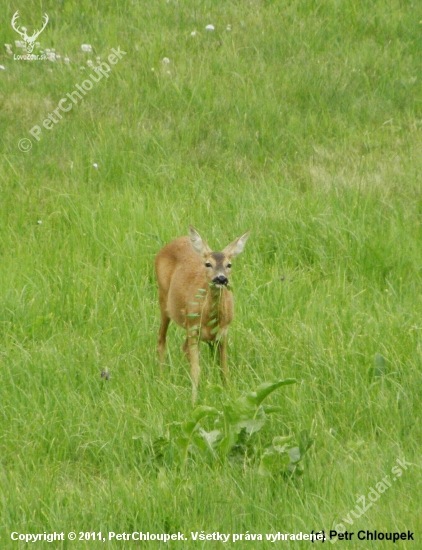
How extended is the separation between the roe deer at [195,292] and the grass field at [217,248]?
0.60ft

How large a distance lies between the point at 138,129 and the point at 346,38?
2852 millimetres

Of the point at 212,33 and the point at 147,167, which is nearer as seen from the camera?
the point at 147,167

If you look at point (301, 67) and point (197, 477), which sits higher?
point (301, 67)

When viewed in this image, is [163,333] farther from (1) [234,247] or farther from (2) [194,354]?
(1) [234,247]

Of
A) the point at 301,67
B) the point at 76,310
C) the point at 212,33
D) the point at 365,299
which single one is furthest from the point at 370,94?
the point at 76,310

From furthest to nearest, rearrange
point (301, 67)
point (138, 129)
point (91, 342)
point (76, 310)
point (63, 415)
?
point (301, 67)
point (138, 129)
point (76, 310)
point (91, 342)
point (63, 415)

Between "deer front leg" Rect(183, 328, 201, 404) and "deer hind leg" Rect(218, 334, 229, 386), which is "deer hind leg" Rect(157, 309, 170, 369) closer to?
"deer front leg" Rect(183, 328, 201, 404)

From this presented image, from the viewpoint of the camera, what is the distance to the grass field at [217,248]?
14.9 ft

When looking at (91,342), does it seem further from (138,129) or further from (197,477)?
(138,129)

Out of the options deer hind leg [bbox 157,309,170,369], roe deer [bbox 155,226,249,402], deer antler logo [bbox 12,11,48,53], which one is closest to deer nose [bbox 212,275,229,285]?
roe deer [bbox 155,226,249,402]

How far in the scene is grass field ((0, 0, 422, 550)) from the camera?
4.55 meters

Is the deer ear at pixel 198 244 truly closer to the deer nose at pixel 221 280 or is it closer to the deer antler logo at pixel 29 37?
the deer nose at pixel 221 280

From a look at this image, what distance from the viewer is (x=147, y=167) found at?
28.6 feet

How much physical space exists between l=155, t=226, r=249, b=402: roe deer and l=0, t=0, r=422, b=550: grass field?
0.60 feet
